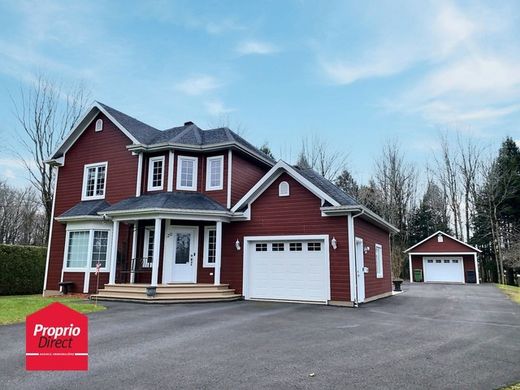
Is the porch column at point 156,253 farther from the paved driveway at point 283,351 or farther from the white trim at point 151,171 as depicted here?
the paved driveway at point 283,351

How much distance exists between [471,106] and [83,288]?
1949 centimetres

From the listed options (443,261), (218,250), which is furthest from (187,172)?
(443,261)

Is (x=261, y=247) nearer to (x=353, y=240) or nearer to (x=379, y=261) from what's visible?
(x=353, y=240)

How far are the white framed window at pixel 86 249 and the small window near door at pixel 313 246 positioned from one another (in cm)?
783

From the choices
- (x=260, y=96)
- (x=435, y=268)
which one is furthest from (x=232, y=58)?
(x=435, y=268)

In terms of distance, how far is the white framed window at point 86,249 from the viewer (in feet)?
46.0

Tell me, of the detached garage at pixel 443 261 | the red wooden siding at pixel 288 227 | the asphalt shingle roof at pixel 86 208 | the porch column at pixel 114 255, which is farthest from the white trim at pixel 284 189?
the detached garage at pixel 443 261

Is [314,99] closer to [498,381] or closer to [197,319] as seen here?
[197,319]

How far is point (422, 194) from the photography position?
118ft

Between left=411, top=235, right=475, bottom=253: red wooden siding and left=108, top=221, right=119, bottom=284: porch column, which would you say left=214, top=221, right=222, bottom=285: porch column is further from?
left=411, top=235, right=475, bottom=253: red wooden siding

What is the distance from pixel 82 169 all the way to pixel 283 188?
914 centimetres

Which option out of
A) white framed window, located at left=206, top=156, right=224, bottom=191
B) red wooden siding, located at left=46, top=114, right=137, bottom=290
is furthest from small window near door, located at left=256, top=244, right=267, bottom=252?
red wooden siding, located at left=46, top=114, right=137, bottom=290

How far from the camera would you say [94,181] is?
51.1 feet

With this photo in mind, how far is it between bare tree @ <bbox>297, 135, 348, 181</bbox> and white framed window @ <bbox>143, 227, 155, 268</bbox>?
1829cm
